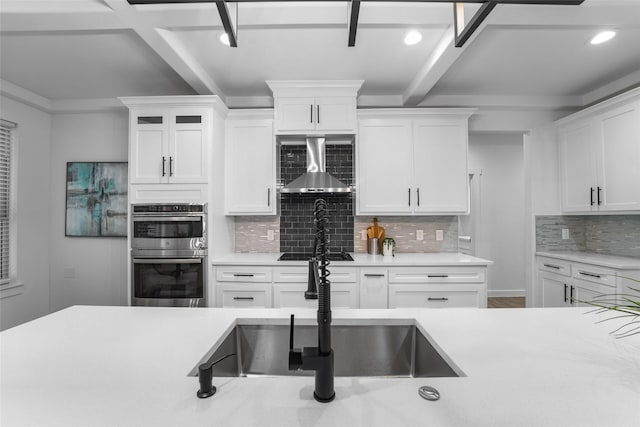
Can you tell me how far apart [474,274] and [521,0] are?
7.81 ft

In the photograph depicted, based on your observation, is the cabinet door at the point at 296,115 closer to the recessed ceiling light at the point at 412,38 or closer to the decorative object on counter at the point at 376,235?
the recessed ceiling light at the point at 412,38

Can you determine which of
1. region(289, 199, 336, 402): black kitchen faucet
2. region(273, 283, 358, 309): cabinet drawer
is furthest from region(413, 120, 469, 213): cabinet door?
region(289, 199, 336, 402): black kitchen faucet

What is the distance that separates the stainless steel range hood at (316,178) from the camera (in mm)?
2971

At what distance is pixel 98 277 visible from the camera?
356 cm

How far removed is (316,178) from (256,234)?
103 cm

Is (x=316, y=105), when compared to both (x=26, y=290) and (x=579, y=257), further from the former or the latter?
(x=26, y=290)

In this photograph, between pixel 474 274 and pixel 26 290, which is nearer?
pixel 474 274

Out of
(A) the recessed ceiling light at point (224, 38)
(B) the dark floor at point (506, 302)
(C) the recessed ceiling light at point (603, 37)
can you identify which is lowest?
(B) the dark floor at point (506, 302)

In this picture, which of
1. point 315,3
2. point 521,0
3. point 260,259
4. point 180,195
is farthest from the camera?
point 260,259

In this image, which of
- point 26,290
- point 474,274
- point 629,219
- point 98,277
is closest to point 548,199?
point 629,219

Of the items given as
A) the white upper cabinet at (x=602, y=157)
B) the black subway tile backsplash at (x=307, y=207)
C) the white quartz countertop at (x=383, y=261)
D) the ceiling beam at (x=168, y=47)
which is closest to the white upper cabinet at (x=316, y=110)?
the black subway tile backsplash at (x=307, y=207)

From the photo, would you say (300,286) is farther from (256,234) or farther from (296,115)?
(296,115)

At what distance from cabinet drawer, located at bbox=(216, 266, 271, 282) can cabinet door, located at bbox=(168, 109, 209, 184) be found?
88cm

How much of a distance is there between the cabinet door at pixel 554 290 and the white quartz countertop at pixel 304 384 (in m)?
2.28
